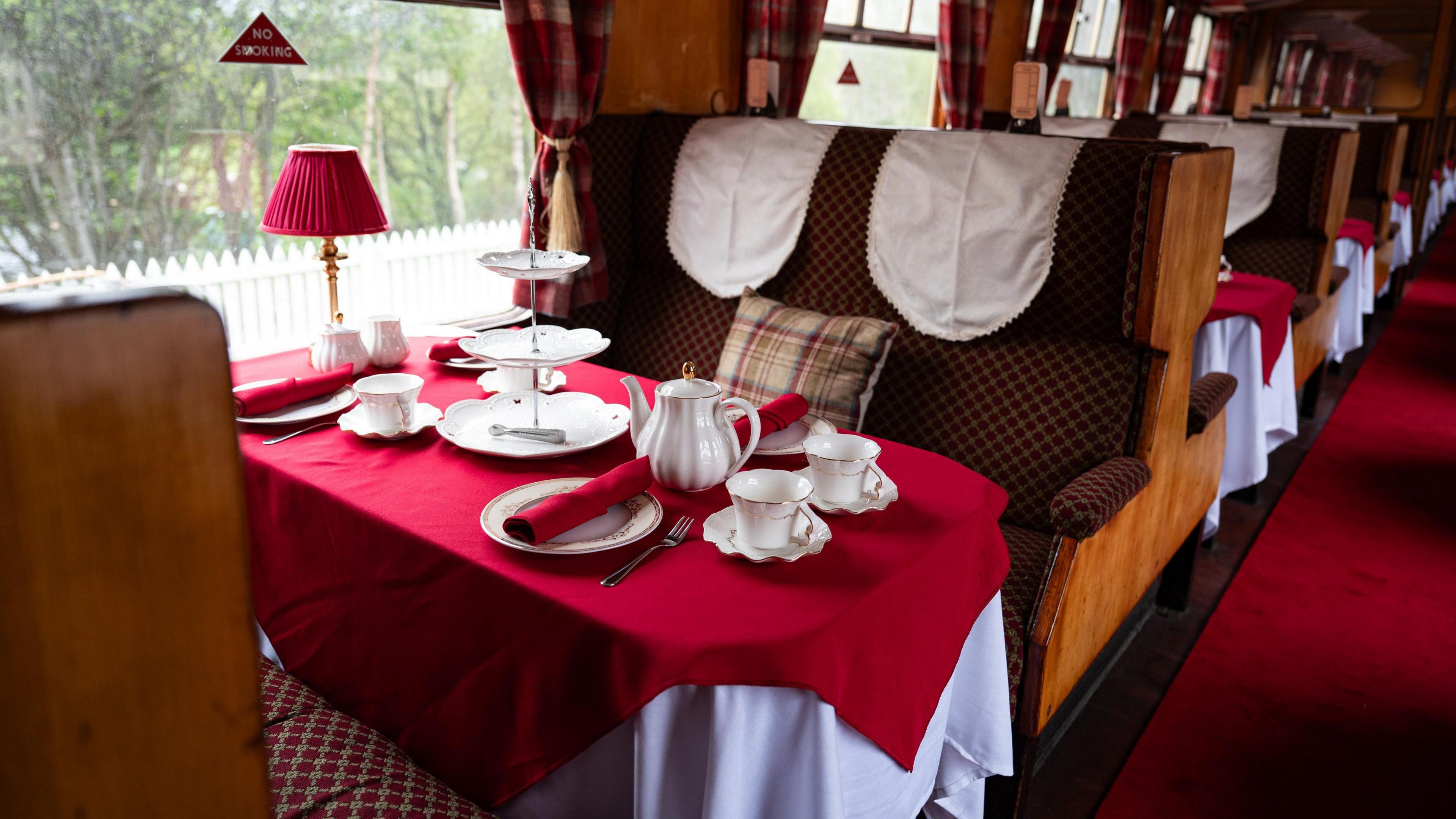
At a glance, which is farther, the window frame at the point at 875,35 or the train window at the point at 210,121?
the window frame at the point at 875,35

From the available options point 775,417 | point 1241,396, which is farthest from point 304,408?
point 1241,396

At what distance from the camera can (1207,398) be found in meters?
2.35

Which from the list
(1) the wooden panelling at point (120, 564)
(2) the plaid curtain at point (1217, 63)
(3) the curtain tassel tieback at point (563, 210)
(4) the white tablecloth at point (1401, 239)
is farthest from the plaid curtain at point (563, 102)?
(2) the plaid curtain at point (1217, 63)

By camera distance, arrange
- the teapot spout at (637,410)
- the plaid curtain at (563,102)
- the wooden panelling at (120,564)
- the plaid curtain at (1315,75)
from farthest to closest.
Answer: the plaid curtain at (1315,75), the plaid curtain at (563,102), the teapot spout at (637,410), the wooden panelling at (120,564)

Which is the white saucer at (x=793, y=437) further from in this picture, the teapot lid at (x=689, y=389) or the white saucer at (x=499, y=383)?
the white saucer at (x=499, y=383)

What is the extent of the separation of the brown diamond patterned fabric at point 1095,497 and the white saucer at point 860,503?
0.46 metres

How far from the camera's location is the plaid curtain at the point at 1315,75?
9414 millimetres

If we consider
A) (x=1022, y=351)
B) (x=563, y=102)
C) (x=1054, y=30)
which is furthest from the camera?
(x=1054, y=30)

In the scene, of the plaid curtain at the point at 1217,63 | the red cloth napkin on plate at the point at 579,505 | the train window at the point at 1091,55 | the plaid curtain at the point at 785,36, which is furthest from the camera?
the plaid curtain at the point at 1217,63

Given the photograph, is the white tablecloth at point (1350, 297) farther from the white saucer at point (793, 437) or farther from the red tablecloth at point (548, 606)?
the red tablecloth at point (548, 606)

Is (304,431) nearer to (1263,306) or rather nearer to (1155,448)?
(1155,448)

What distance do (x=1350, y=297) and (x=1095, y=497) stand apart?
13.8 feet

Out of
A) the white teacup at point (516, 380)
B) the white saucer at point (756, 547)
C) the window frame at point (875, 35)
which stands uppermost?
the window frame at point (875, 35)

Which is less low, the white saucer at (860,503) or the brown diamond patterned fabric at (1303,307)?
the brown diamond patterned fabric at (1303,307)
